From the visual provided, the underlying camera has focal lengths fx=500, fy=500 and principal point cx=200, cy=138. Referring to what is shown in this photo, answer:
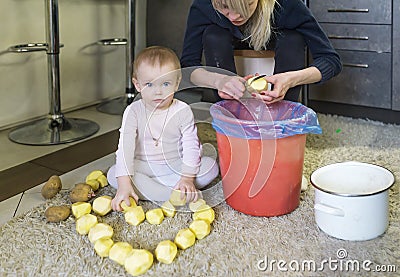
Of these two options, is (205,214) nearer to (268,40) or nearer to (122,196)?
(122,196)

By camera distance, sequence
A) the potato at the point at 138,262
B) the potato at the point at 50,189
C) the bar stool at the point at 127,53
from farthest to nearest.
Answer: the bar stool at the point at 127,53 < the potato at the point at 50,189 < the potato at the point at 138,262

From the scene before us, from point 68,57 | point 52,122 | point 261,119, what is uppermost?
point 68,57

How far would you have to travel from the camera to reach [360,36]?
1.85 metres

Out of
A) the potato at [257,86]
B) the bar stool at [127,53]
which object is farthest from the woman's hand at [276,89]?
the bar stool at [127,53]

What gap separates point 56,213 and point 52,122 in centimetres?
77

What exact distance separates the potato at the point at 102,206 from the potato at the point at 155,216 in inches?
3.8

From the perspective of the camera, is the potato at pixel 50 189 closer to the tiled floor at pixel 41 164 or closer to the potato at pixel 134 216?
the tiled floor at pixel 41 164

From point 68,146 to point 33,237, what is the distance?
Answer: 2.11ft

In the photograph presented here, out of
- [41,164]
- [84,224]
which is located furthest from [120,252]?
[41,164]

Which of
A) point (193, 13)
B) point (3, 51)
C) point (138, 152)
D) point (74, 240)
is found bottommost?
point (74, 240)

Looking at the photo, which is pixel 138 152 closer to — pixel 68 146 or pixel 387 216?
pixel 68 146

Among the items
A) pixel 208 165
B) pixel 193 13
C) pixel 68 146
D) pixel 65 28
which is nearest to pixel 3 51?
pixel 65 28

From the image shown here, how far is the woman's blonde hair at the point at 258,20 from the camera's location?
3.84 ft

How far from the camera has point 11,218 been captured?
44.4 inches
